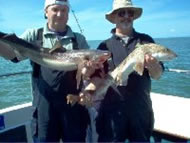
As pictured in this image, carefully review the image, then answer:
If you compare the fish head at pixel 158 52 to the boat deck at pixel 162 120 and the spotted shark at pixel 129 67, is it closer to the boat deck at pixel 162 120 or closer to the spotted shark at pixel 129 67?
the spotted shark at pixel 129 67

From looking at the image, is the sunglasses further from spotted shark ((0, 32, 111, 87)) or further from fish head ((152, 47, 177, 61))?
fish head ((152, 47, 177, 61))

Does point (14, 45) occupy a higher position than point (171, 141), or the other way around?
point (14, 45)

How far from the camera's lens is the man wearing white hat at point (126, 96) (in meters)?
4.11

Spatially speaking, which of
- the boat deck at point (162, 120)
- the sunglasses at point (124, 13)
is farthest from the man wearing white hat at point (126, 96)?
the boat deck at point (162, 120)

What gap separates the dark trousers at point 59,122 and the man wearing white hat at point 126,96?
0.71ft

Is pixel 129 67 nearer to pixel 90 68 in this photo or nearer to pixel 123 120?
pixel 90 68

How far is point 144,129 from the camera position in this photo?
4.23m

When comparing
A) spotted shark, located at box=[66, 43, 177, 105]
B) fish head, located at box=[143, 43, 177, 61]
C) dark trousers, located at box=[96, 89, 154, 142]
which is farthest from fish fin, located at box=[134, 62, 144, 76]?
dark trousers, located at box=[96, 89, 154, 142]

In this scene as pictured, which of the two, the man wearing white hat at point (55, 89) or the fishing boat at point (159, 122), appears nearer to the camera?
the man wearing white hat at point (55, 89)

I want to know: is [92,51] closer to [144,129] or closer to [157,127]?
[144,129]

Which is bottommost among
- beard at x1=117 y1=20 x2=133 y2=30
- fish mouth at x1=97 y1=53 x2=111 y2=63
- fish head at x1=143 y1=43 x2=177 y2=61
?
fish mouth at x1=97 y1=53 x2=111 y2=63

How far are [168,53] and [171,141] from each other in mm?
2291

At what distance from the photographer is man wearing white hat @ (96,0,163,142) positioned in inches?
162

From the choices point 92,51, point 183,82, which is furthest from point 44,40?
point 183,82
